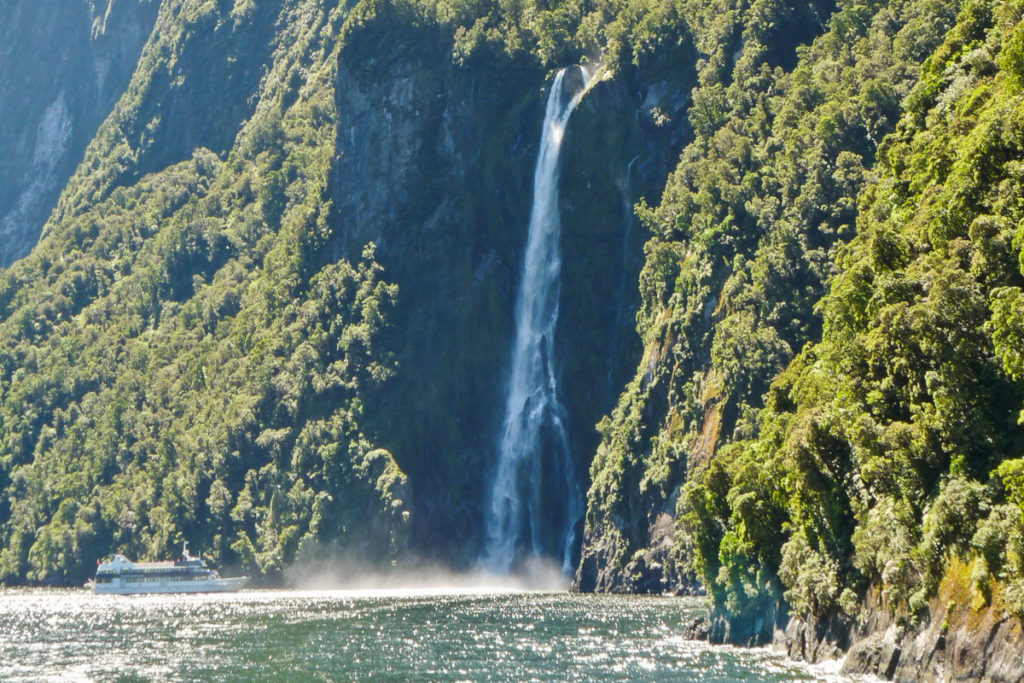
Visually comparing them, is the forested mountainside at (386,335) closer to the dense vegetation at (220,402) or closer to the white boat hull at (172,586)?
the dense vegetation at (220,402)

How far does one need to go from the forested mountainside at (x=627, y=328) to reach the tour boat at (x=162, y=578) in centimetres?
510

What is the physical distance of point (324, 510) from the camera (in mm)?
132625

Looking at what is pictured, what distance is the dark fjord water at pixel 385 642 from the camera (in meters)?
60.0

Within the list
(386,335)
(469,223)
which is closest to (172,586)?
(386,335)

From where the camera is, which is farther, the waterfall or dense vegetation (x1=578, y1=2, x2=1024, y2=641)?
the waterfall

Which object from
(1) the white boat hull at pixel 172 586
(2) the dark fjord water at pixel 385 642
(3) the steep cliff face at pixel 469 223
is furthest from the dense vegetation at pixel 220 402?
(2) the dark fjord water at pixel 385 642

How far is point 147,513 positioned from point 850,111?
86472 millimetres

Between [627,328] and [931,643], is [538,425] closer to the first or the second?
[627,328]

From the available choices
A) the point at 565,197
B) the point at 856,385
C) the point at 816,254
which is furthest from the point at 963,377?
the point at 565,197

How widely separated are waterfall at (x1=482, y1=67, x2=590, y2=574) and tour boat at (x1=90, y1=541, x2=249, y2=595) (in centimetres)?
2665

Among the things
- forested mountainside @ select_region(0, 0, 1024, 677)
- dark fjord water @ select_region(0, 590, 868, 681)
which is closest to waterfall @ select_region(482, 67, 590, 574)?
forested mountainside @ select_region(0, 0, 1024, 677)

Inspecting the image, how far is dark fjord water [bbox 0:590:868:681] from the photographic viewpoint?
60.0 meters

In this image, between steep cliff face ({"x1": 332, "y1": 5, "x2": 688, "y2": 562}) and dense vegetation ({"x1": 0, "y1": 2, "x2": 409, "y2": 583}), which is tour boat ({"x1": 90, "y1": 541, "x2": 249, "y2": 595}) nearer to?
dense vegetation ({"x1": 0, "y1": 2, "x2": 409, "y2": 583})

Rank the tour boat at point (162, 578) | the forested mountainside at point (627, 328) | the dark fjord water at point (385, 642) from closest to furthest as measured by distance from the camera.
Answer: the forested mountainside at point (627, 328)
the dark fjord water at point (385, 642)
the tour boat at point (162, 578)
